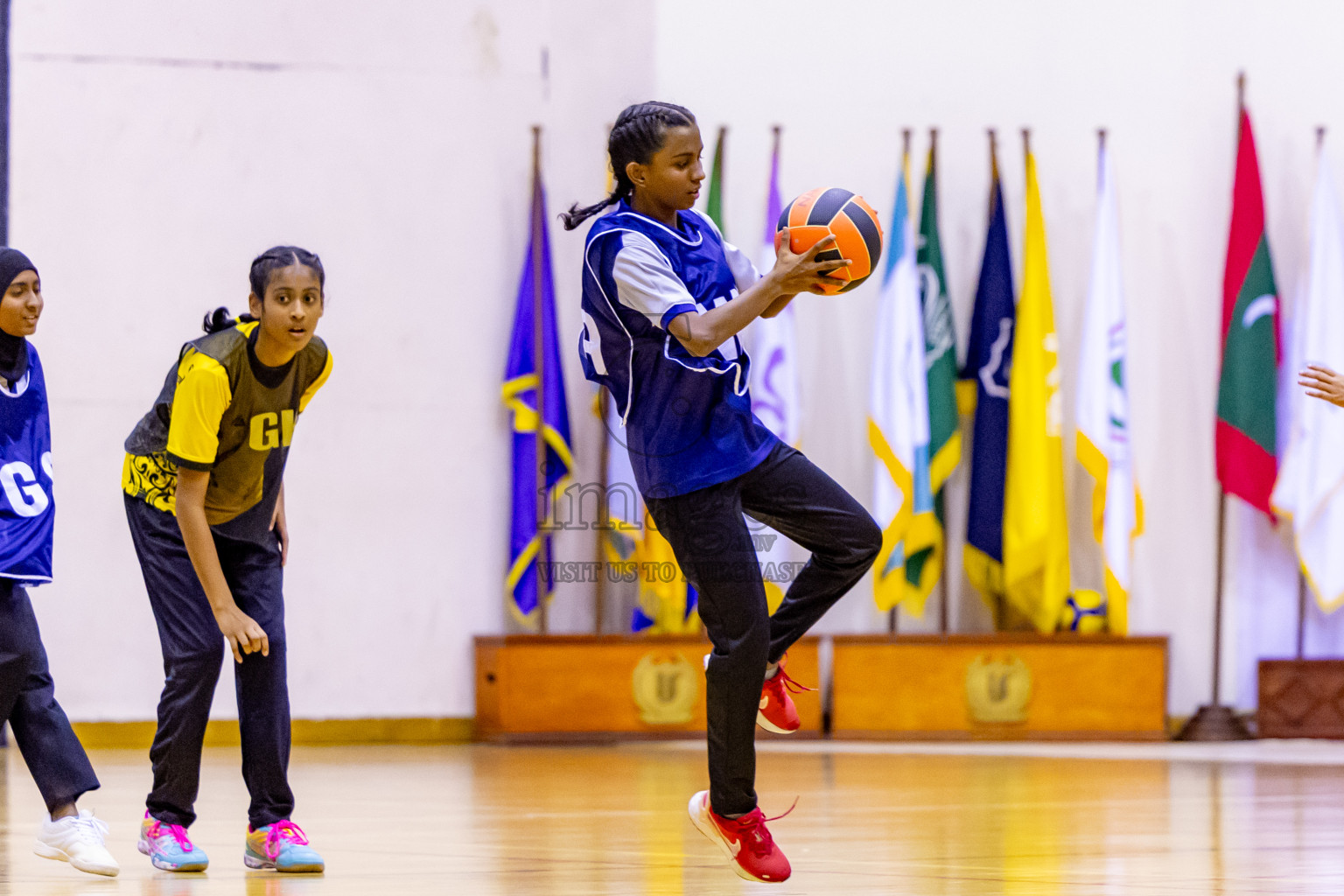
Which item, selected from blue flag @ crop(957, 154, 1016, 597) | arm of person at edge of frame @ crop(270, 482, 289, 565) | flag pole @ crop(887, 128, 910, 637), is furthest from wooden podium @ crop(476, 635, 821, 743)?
arm of person at edge of frame @ crop(270, 482, 289, 565)

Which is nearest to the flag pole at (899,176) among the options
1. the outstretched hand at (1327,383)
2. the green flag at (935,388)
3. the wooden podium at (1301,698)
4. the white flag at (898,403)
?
the white flag at (898,403)

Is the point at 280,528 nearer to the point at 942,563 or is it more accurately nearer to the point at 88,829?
the point at 88,829

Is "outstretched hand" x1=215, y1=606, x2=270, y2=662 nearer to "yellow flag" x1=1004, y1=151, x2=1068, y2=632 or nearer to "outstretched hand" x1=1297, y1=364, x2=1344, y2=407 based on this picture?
"outstretched hand" x1=1297, y1=364, x2=1344, y2=407

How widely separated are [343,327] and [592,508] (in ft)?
4.02

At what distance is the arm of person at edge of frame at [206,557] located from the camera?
8.89ft

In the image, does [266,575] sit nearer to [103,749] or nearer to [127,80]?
[103,749]

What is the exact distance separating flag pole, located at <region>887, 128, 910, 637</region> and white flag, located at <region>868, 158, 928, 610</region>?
0.04 meters

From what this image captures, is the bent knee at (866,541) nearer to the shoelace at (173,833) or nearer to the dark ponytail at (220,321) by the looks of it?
the dark ponytail at (220,321)

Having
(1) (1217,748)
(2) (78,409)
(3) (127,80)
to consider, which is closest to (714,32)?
(3) (127,80)

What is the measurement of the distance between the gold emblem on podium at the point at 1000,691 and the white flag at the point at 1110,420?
430 millimetres

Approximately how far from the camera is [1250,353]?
19.3ft

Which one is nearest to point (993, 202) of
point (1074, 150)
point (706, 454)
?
point (1074, 150)

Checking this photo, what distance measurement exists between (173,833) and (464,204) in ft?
11.8

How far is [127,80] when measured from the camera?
5.80 m
